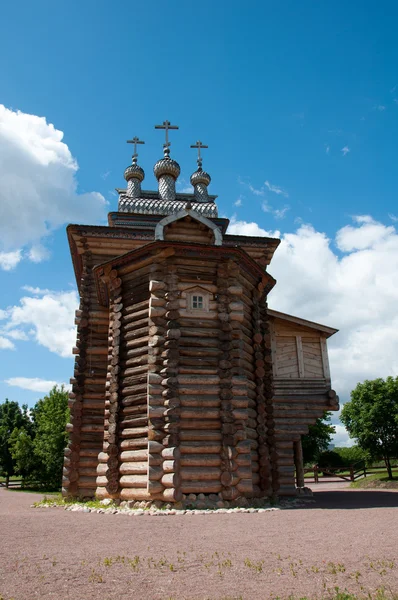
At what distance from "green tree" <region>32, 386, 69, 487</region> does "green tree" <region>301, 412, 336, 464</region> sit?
2368cm

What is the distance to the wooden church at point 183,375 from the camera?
12961mm

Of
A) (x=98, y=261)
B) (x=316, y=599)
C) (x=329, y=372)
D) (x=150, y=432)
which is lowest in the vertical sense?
(x=316, y=599)

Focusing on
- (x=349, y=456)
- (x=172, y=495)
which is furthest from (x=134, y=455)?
(x=349, y=456)

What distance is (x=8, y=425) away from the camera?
44594 millimetres

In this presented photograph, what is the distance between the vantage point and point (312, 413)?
18.6 meters

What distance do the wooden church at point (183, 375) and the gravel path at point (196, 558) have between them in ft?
8.11

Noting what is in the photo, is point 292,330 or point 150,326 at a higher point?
point 292,330

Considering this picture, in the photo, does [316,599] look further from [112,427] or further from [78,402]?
[78,402]

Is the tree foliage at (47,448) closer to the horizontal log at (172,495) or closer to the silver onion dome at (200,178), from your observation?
the silver onion dome at (200,178)

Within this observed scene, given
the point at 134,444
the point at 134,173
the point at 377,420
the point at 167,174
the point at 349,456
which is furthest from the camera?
the point at 349,456

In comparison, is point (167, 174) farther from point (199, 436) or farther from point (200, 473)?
point (200, 473)

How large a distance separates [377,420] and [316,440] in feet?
43.3

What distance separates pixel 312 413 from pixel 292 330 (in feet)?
11.1

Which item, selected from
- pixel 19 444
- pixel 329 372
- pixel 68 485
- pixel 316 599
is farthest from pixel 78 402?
pixel 19 444
